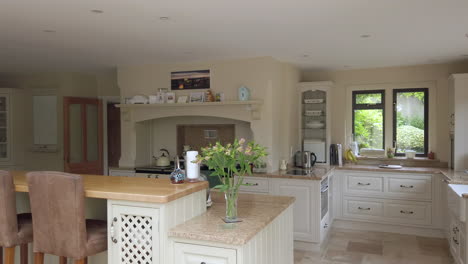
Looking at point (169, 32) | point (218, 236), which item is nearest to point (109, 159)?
point (169, 32)

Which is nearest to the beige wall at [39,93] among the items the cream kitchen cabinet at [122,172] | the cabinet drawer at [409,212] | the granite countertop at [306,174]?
the cream kitchen cabinet at [122,172]

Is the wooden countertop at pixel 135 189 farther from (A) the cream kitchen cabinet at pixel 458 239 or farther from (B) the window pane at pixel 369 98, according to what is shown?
(B) the window pane at pixel 369 98

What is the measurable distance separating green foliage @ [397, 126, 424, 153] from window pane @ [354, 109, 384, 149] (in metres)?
0.27

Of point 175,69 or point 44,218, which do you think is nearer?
point 44,218

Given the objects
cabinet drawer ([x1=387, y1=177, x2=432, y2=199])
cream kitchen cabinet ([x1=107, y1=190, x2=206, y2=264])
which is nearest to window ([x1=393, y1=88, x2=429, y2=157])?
cabinet drawer ([x1=387, y1=177, x2=432, y2=199])

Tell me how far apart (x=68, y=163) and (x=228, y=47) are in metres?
3.73

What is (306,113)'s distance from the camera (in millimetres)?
5855

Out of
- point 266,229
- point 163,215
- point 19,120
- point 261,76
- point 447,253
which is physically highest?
point 261,76

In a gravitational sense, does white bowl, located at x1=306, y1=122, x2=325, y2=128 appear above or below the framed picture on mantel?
below

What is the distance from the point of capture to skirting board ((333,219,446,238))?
5.08m

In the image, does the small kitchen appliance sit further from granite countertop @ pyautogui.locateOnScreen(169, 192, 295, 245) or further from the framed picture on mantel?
granite countertop @ pyautogui.locateOnScreen(169, 192, 295, 245)

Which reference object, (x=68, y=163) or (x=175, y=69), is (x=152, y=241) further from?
(x=68, y=163)

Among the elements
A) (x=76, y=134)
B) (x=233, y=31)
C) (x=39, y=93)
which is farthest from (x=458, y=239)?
(x=39, y=93)

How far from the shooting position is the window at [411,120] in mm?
5699
